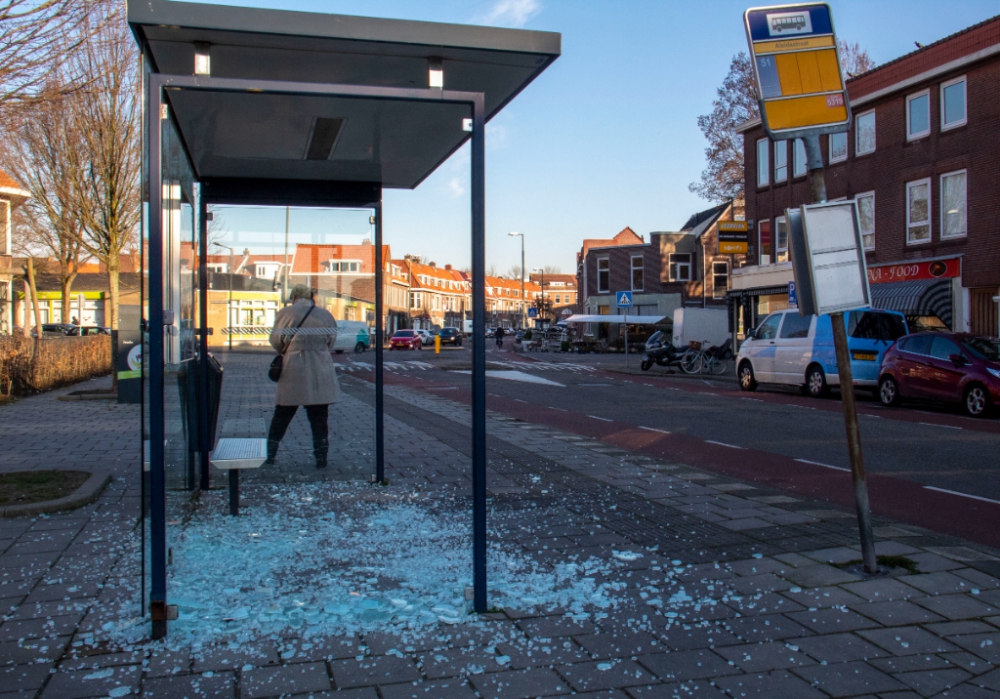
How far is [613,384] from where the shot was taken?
900 inches

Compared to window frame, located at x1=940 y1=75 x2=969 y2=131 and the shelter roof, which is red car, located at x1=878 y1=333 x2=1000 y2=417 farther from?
window frame, located at x1=940 y1=75 x2=969 y2=131

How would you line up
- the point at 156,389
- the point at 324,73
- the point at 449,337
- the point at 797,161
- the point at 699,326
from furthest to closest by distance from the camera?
the point at 449,337 < the point at 699,326 < the point at 797,161 < the point at 324,73 < the point at 156,389

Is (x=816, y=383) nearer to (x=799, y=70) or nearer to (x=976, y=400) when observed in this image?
(x=976, y=400)

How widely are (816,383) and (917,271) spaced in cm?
1094

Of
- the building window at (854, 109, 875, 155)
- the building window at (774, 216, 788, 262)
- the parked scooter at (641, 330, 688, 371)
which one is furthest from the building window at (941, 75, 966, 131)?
Answer: the parked scooter at (641, 330, 688, 371)

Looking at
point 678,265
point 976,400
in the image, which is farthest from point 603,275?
point 976,400

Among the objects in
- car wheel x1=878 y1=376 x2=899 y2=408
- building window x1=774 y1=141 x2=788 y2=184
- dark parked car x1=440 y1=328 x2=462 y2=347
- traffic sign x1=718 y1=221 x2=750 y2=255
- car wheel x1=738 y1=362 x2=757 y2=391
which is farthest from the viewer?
dark parked car x1=440 y1=328 x2=462 y2=347

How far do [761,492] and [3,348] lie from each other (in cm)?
1365

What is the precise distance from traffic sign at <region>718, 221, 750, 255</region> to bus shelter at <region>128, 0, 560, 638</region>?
101 ft

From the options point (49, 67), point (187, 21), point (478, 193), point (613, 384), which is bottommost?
point (613, 384)

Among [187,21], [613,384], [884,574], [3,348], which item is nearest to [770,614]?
[884,574]

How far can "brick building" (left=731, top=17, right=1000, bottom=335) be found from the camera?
23.6m

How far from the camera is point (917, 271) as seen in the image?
26.4 m

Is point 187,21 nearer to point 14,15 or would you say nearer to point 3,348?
point 14,15
